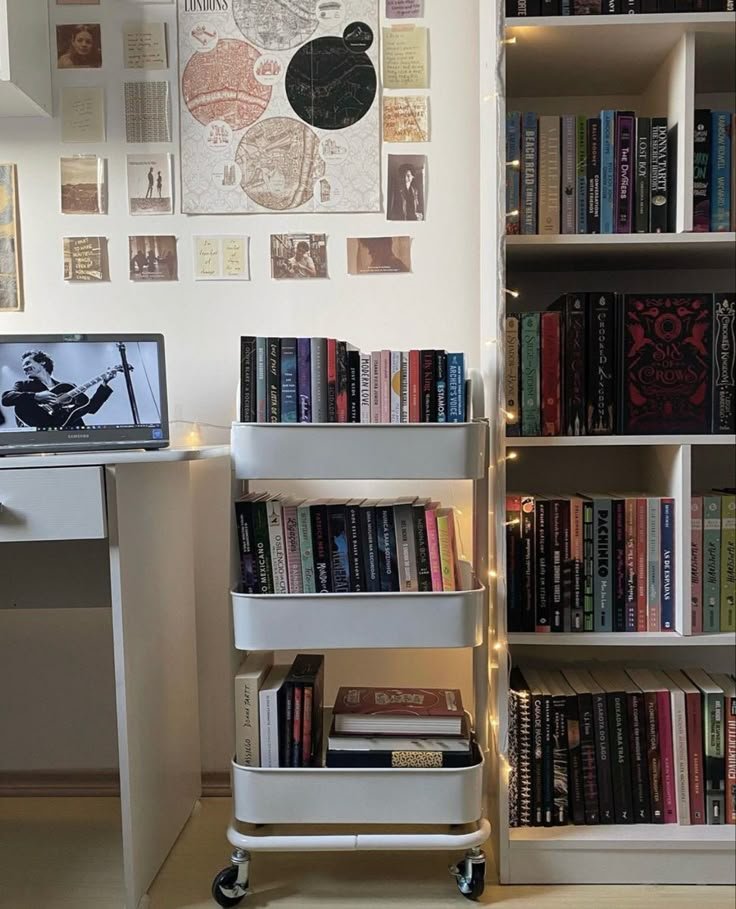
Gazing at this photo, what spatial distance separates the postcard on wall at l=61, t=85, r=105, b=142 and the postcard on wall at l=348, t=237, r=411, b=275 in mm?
537

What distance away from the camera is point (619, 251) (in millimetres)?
1336

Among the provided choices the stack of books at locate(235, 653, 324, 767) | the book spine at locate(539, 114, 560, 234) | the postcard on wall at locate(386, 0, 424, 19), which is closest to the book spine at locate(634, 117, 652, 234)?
the book spine at locate(539, 114, 560, 234)

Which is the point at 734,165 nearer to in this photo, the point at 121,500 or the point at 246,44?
the point at 246,44

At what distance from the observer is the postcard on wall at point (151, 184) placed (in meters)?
1.55

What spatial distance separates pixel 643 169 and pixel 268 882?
132cm

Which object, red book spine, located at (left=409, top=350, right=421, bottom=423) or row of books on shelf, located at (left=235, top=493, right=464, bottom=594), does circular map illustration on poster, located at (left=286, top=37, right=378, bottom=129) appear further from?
row of books on shelf, located at (left=235, top=493, right=464, bottom=594)

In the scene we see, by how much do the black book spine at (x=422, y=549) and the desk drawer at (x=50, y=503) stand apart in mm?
471

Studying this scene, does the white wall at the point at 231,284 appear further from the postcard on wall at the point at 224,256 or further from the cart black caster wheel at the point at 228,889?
the cart black caster wheel at the point at 228,889

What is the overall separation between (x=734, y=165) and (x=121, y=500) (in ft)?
3.58

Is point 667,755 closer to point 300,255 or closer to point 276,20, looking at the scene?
point 300,255

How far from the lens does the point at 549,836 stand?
132cm

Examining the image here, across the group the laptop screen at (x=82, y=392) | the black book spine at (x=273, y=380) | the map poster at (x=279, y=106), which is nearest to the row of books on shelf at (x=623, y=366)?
the black book spine at (x=273, y=380)

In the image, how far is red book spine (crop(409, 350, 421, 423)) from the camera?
123cm

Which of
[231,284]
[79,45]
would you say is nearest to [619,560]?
[231,284]
